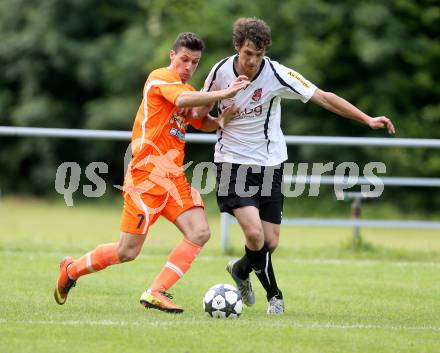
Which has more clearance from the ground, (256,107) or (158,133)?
(256,107)

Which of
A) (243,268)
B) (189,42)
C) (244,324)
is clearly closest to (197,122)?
(189,42)

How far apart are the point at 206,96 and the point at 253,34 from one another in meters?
0.57

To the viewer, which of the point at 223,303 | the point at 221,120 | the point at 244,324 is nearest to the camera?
the point at 244,324

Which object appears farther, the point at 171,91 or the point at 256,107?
the point at 256,107

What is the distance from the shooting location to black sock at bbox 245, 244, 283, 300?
734 cm

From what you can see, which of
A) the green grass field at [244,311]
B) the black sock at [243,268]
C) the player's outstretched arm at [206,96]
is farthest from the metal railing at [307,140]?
the player's outstretched arm at [206,96]

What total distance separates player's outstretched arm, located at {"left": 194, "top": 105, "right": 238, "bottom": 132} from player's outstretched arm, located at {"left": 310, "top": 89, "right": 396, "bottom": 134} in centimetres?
62

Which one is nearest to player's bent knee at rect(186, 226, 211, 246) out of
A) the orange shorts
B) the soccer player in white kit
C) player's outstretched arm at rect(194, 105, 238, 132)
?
the orange shorts

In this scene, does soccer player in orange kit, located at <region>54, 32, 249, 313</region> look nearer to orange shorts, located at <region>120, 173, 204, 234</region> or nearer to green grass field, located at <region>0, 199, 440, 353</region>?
orange shorts, located at <region>120, 173, 204, 234</region>

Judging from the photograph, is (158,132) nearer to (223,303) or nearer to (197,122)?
(197,122)

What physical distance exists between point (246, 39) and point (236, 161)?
950 millimetres

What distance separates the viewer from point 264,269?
736cm

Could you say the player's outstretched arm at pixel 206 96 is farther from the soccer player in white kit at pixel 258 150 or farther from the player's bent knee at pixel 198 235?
the player's bent knee at pixel 198 235

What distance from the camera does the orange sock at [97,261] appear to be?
7.07 metres
